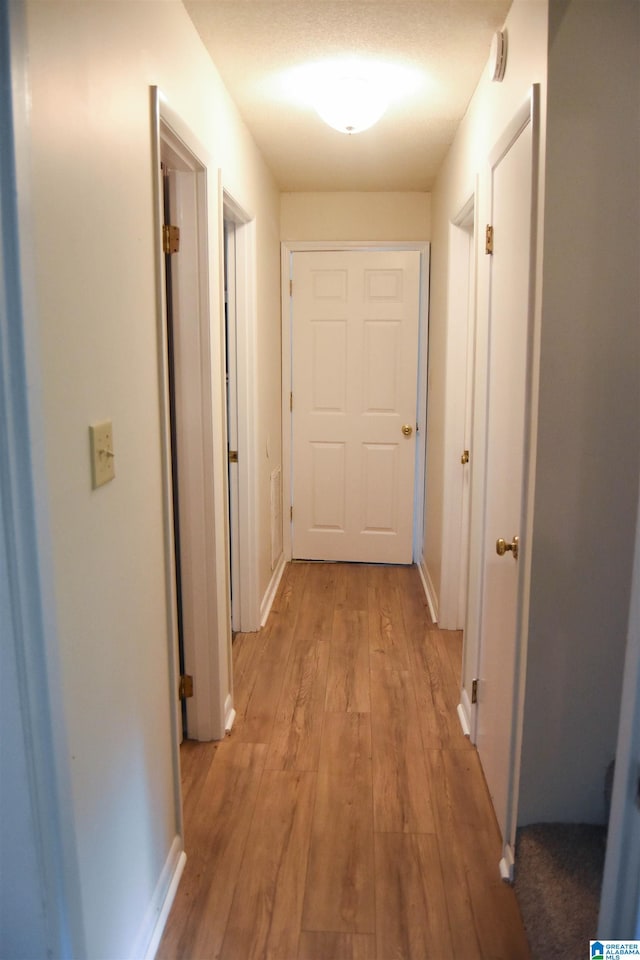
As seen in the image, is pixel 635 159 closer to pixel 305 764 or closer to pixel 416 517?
pixel 305 764

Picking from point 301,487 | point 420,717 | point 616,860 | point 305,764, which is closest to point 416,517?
point 301,487

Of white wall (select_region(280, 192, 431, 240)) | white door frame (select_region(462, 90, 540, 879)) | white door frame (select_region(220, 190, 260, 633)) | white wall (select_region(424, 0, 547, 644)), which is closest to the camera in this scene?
white door frame (select_region(462, 90, 540, 879))

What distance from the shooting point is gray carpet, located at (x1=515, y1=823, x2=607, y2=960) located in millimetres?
1446

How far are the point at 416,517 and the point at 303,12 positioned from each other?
305cm

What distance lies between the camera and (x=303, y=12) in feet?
6.11

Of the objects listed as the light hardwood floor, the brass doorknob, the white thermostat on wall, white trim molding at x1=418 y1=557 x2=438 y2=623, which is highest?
the white thermostat on wall

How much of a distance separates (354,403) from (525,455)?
2655mm

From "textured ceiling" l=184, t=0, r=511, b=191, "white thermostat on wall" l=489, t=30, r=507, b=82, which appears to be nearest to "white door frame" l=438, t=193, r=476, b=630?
"textured ceiling" l=184, t=0, r=511, b=191

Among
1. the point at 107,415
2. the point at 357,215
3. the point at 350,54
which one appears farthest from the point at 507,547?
the point at 357,215

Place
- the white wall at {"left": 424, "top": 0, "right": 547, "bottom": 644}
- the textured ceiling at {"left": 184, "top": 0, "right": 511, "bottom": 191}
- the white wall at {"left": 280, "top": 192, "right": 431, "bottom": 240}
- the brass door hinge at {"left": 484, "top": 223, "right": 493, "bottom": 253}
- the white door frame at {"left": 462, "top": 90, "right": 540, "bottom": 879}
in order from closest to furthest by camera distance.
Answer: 1. the white door frame at {"left": 462, "top": 90, "right": 540, "bottom": 879}
2. the white wall at {"left": 424, "top": 0, "right": 547, "bottom": 644}
3. the textured ceiling at {"left": 184, "top": 0, "right": 511, "bottom": 191}
4. the brass door hinge at {"left": 484, "top": 223, "right": 493, "bottom": 253}
5. the white wall at {"left": 280, "top": 192, "right": 431, "bottom": 240}

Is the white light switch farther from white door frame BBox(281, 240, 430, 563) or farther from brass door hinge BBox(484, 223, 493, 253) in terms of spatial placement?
white door frame BBox(281, 240, 430, 563)

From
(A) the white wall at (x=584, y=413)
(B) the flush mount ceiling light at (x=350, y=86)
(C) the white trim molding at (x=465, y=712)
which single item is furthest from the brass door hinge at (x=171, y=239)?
(C) the white trim molding at (x=465, y=712)

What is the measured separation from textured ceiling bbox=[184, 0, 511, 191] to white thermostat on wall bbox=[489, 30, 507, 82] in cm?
4

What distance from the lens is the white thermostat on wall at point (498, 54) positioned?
1911mm
